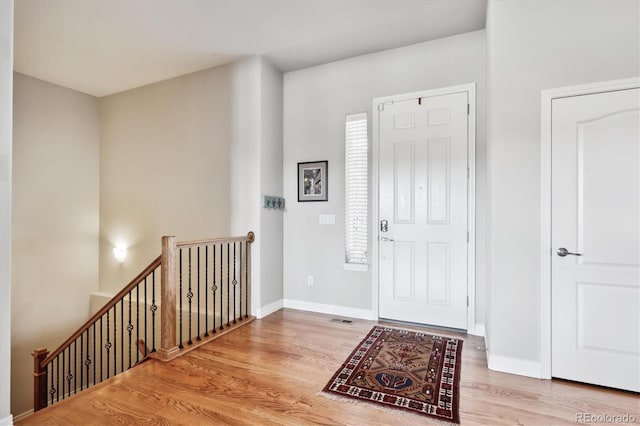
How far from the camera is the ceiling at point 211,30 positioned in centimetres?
297

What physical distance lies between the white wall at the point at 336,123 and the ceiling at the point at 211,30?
16cm

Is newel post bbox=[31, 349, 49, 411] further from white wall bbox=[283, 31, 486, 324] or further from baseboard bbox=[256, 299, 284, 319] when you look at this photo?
white wall bbox=[283, 31, 486, 324]

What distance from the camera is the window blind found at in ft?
12.7

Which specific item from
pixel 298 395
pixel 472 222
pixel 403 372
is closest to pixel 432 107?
pixel 472 222

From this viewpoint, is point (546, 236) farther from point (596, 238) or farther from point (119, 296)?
point (119, 296)

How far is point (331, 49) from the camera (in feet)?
12.2

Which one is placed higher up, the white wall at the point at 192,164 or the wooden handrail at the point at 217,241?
the white wall at the point at 192,164

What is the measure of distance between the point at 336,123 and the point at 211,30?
1642 millimetres

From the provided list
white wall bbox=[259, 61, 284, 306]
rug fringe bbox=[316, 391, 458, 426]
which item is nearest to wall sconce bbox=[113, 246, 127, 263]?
white wall bbox=[259, 61, 284, 306]

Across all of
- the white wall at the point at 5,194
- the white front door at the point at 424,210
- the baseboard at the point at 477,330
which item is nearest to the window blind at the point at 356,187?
the white front door at the point at 424,210

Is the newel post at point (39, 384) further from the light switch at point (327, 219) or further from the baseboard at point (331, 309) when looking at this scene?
the light switch at point (327, 219)

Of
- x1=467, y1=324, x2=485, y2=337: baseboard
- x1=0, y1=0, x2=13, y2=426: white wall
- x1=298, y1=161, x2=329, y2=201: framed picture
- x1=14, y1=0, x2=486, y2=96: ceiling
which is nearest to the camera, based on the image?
x1=0, y1=0, x2=13, y2=426: white wall

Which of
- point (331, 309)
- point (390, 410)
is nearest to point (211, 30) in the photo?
point (331, 309)

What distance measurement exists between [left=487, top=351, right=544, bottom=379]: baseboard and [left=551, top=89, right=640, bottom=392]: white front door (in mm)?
115
